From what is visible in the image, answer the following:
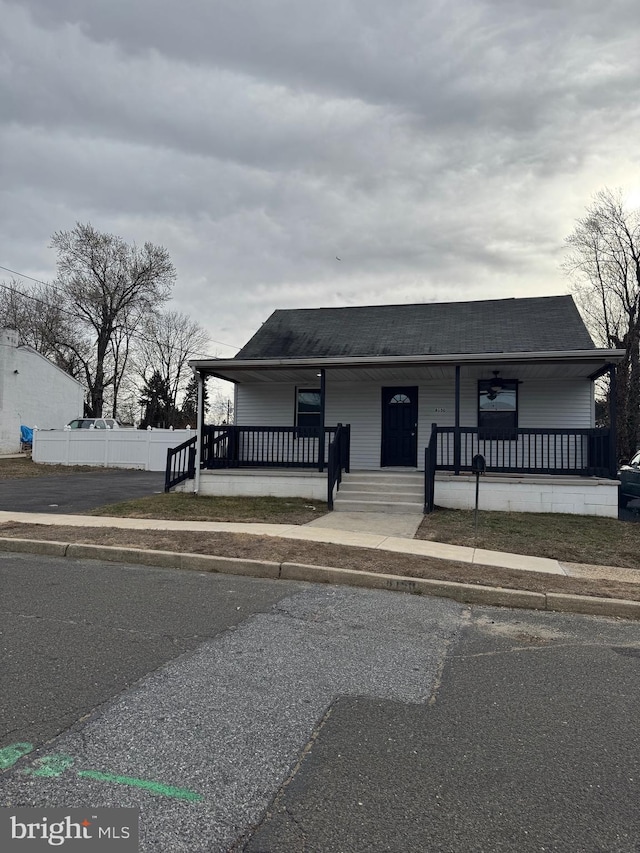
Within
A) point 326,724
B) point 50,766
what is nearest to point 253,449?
point 326,724

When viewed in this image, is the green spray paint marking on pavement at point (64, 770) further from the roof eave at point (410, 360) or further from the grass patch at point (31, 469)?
the grass patch at point (31, 469)

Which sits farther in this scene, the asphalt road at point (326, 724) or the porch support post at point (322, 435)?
the porch support post at point (322, 435)

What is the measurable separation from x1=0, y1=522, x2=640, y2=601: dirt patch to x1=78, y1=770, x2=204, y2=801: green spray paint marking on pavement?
4.75 meters

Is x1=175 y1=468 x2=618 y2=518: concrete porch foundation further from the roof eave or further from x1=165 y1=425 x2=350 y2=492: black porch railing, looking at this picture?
the roof eave

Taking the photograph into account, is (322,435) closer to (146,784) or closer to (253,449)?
(253,449)

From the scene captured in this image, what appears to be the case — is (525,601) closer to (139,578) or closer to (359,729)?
(359,729)

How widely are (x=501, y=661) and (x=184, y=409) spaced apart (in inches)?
2250

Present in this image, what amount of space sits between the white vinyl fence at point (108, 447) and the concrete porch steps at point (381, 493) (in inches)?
515

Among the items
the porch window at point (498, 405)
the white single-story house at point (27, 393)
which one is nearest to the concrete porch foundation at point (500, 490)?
the porch window at point (498, 405)

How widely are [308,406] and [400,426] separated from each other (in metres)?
2.64

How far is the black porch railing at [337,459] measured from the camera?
12.9 m

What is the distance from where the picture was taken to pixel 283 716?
3.57 meters

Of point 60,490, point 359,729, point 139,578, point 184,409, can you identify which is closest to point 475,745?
point 359,729

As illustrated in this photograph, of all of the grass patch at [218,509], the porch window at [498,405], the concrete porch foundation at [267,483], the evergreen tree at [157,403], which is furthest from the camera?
the evergreen tree at [157,403]
